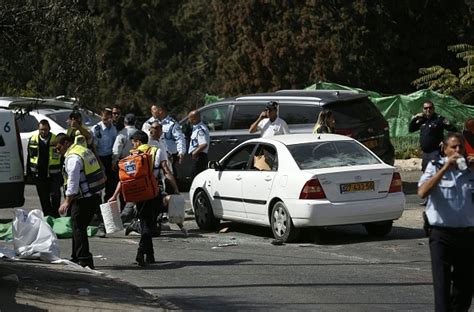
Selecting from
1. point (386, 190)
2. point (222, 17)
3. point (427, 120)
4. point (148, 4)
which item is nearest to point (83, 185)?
point (386, 190)

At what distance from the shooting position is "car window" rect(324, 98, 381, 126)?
19812mm

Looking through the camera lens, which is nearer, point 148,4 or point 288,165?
point 288,165

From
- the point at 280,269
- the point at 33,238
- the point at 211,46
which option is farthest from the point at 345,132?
the point at 211,46

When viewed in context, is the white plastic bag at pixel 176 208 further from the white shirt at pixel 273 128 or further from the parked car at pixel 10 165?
the white shirt at pixel 273 128

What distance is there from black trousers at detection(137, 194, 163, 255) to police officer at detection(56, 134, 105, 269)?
68cm

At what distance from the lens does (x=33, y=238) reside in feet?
42.9

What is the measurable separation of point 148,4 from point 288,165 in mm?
35939

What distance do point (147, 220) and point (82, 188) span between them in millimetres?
1058

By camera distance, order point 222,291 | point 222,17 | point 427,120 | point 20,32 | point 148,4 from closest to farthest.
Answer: point 20,32 < point 222,291 < point 427,120 < point 222,17 < point 148,4

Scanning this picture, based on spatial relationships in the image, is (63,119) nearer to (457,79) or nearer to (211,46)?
(457,79)

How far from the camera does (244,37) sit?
4012 cm

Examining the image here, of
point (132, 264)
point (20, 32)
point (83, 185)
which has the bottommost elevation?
point (132, 264)

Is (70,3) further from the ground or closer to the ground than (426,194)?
further from the ground

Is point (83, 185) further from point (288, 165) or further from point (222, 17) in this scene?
point (222, 17)
